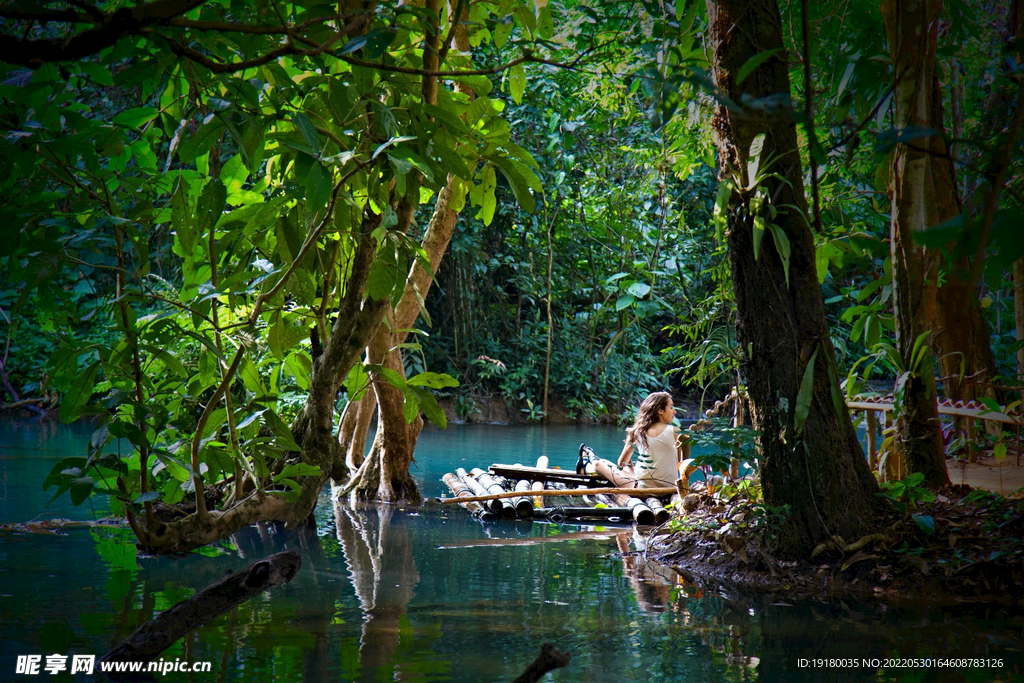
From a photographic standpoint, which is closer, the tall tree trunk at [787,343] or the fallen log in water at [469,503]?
the tall tree trunk at [787,343]

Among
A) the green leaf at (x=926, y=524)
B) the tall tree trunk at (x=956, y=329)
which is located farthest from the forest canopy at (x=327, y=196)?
the green leaf at (x=926, y=524)

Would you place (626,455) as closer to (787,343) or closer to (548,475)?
(548,475)

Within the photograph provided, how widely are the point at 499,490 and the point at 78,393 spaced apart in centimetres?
421

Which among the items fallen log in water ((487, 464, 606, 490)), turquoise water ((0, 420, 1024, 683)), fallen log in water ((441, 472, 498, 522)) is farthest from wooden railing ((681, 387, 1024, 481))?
fallen log in water ((487, 464, 606, 490))

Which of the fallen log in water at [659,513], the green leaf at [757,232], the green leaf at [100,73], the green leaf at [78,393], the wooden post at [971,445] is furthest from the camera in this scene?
the fallen log in water at [659,513]

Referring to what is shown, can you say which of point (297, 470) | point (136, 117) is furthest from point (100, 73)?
point (297, 470)

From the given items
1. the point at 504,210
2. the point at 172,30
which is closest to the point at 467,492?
the point at 172,30

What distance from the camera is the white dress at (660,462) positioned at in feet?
19.1

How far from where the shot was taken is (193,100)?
198 cm

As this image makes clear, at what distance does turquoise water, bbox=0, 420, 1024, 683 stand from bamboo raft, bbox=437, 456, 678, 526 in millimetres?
732

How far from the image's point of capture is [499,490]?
5.89 metres

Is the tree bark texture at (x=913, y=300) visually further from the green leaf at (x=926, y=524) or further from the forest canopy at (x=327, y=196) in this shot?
the green leaf at (x=926, y=524)

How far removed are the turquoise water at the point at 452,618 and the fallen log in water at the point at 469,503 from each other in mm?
782

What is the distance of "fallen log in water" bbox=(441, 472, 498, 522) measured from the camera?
5684 mm
